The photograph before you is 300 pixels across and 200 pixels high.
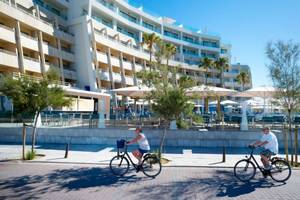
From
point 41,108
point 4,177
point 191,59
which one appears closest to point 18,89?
point 41,108

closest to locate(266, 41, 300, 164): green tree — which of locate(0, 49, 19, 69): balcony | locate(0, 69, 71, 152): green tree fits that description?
locate(0, 69, 71, 152): green tree

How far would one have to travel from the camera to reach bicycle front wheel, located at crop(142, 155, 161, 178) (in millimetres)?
8594

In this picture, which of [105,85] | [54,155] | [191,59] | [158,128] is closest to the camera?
[54,155]

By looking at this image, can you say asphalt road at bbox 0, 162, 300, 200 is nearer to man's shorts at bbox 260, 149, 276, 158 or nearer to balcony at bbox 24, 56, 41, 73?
man's shorts at bbox 260, 149, 276, 158

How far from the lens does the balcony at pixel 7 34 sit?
28.0 m

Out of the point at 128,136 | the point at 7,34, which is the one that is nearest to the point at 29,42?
the point at 7,34

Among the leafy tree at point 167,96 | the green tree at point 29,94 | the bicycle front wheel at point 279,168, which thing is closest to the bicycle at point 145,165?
the leafy tree at point 167,96

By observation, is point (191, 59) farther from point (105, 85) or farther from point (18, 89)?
point (18, 89)

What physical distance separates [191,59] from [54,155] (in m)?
58.4

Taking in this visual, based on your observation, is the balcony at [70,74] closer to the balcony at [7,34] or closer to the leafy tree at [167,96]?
A: the balcony at [7,34]

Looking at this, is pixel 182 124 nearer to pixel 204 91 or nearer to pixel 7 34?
pixel 204 91

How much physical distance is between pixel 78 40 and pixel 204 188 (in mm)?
37091

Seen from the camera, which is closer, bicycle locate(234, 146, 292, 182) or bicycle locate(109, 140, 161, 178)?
bicycle locate(234, 146, 292, 182)

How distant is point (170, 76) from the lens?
39.4 ft
